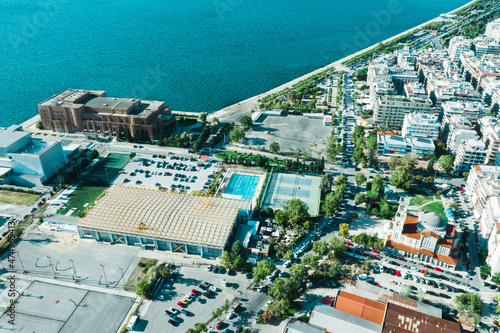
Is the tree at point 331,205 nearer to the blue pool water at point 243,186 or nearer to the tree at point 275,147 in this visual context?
the blue pool water at point 243,186

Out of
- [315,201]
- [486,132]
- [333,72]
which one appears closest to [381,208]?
[315,201]

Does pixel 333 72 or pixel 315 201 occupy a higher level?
pixel 333 72

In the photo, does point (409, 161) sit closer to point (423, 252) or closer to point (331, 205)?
point (331, 205)

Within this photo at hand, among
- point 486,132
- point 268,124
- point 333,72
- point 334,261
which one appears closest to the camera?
point 334,261

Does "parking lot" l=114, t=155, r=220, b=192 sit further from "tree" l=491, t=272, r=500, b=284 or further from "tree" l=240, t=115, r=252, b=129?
"tree" l=491, t=272, r=500, b=284

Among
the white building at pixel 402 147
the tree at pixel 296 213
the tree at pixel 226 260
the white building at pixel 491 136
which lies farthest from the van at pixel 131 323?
the white building at pixel 491 136

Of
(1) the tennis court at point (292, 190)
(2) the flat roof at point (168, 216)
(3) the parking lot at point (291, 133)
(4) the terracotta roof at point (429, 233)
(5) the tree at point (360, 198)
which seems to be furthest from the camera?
(3) the parking lot at point (291, 133)

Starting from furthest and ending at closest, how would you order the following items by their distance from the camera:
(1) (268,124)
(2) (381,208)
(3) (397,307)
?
1. (1) (268,124)
2. (2) (381,208)
3. (3) (397,307)

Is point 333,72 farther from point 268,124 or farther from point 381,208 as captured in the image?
point 381,208
